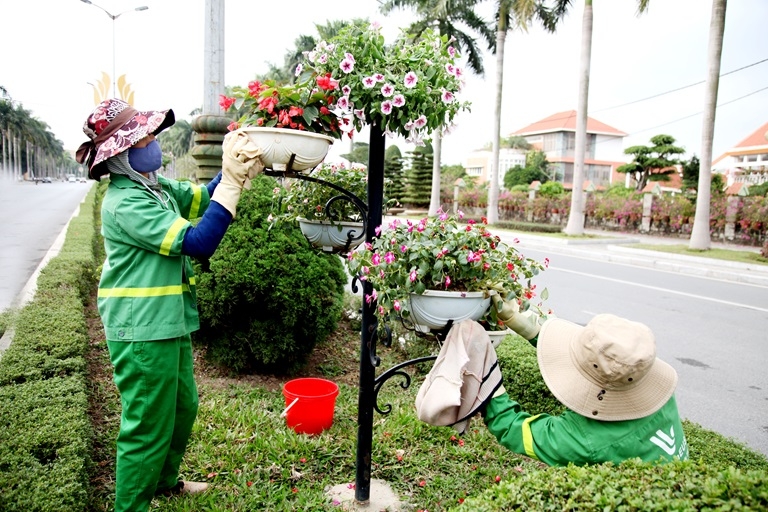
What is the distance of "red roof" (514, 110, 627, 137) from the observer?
6438cm

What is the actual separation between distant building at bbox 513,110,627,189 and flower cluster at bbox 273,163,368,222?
201ft

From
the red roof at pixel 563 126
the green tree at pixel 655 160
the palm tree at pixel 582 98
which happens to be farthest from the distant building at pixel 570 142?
the palm tree at pixel 582 98

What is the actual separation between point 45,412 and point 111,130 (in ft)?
4.90

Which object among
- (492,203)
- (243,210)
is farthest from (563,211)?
(243,210)

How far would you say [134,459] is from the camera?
2.27 metres

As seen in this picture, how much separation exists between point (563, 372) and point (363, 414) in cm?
104

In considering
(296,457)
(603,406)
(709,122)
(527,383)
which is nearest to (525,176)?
(709,122)

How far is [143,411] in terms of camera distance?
2.24 meters

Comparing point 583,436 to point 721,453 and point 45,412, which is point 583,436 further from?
point 45,412

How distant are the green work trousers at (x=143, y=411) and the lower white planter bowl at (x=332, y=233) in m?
0.77

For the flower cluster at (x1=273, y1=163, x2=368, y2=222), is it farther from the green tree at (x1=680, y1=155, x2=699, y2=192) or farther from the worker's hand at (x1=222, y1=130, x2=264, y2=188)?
the green tree at (x1=680, y1=155, x2=699, y2=192)

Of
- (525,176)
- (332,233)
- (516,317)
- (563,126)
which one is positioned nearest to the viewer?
(516,317)

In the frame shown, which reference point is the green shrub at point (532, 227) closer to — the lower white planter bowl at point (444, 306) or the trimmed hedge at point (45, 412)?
the trimmed hedge at point (45, 412)

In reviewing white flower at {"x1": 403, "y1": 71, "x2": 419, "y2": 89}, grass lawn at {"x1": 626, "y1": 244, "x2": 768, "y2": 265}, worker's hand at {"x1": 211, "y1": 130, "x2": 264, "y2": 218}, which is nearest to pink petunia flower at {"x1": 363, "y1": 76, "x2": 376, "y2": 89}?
white flower at {"x1": 403, "y1": 71, "x2": 419, "y2": 89}
